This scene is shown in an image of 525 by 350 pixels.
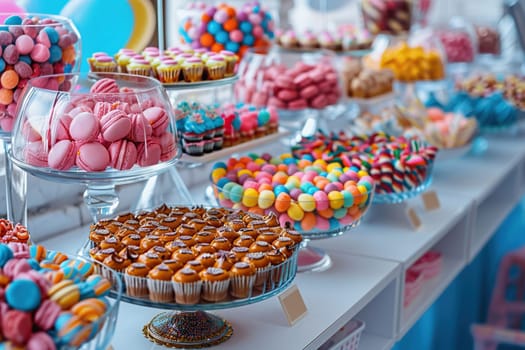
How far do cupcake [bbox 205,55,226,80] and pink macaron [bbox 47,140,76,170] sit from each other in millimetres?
456

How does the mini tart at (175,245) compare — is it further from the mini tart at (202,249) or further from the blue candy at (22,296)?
the blue candy at (22,296)

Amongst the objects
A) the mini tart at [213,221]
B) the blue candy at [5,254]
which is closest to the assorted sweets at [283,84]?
the mini tart at [213,221]

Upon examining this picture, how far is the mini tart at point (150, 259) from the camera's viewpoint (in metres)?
1.03

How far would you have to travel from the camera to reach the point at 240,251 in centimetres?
108

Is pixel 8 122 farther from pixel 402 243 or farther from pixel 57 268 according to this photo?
pixel 402 243

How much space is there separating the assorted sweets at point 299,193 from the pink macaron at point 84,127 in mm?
342

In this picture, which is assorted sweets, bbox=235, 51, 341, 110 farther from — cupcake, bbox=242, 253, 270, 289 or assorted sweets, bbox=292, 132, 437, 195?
cupcake, bbox=242, 253, 270, 289

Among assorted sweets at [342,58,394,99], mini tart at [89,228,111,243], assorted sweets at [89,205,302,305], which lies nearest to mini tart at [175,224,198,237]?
assorted sweets at [89,205,302,305]

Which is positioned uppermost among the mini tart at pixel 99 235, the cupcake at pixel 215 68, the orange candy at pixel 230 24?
the orange candy at pixel 230 24

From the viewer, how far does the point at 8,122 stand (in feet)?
4.22

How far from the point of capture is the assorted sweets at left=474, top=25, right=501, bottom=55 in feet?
10.7

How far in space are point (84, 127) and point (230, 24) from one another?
832mm

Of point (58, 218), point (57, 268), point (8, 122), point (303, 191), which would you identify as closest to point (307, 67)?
point (303, 191)

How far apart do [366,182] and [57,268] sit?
728mm
